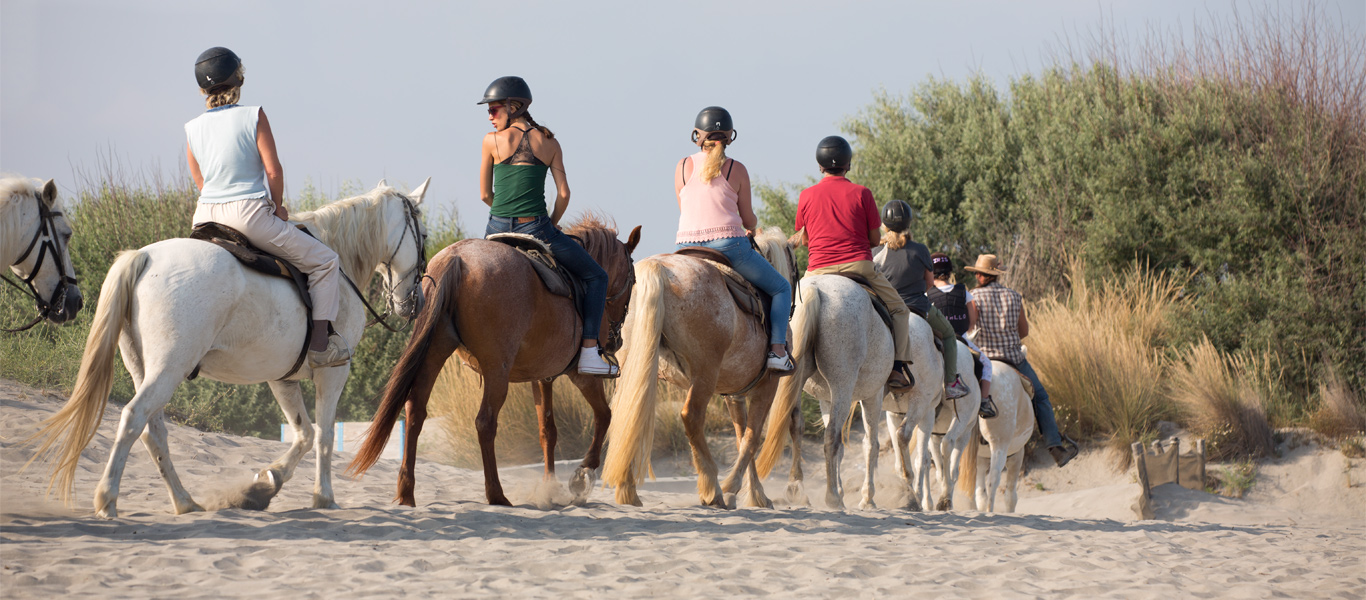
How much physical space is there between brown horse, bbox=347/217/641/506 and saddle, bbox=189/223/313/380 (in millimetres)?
528

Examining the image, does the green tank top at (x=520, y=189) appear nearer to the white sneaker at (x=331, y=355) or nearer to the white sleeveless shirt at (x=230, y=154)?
the white sneaker at (x=331, y=355)

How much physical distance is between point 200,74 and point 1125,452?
1092cm

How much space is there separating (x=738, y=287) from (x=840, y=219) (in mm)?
1277

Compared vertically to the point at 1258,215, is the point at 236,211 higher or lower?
lower

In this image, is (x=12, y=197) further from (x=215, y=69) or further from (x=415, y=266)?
(x=415, y=266)

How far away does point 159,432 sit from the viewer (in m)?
5.13

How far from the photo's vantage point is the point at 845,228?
7.52 metres

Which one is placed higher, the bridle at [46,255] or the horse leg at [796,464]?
the bridle at [46,255]

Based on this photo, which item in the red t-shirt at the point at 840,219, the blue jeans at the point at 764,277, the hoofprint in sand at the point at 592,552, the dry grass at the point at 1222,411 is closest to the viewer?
the hoofprint in sand at the point at 592,552

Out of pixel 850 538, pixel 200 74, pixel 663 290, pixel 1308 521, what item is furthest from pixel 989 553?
pixel 1308 521

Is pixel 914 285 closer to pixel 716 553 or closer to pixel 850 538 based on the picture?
pixel 850 538

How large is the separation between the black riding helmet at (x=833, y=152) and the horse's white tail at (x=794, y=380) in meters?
1.01

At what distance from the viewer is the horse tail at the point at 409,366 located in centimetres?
522

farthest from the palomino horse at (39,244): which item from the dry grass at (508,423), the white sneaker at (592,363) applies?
the dry grass at (508,423)
